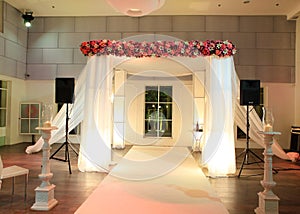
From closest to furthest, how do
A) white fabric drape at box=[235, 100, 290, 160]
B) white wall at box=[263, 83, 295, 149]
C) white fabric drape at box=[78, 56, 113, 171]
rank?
white fabric drape at box=[78, 56, 113, 171], white fabric drape at box=[235, 100, 290, 160], white wall at box=[263, 83, 295, 149]

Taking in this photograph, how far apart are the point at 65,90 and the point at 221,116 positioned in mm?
2704

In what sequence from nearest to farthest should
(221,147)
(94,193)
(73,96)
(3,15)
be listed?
(94,193) < (221,147) < (73,96) < (3,15)

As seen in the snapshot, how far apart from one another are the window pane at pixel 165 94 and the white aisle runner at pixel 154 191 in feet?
9.43

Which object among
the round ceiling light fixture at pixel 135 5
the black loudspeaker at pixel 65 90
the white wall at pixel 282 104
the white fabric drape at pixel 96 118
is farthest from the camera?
the white wall at pixel 282 104

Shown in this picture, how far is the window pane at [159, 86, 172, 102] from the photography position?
788 cm

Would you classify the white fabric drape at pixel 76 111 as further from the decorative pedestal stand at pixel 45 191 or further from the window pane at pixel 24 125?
the window pane at pixel 24 125

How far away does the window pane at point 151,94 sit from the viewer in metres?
7.91

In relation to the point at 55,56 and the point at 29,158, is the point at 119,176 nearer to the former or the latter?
the point at 29,158

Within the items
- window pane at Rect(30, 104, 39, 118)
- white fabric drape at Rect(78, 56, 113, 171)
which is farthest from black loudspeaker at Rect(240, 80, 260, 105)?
window pane at Rect(30, 104, 39, 118)

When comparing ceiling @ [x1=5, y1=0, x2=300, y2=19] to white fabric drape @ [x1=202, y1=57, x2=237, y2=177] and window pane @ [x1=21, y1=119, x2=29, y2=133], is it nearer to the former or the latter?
window pane @ [x1=21, y1=119, x2=29, y2=133]

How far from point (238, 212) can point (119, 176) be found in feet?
6.29

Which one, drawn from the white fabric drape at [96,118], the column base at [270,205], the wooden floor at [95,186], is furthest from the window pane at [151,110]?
the column base at [270,205]

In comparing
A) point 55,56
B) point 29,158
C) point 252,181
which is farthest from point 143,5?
point 55,56

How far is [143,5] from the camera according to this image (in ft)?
7.33
